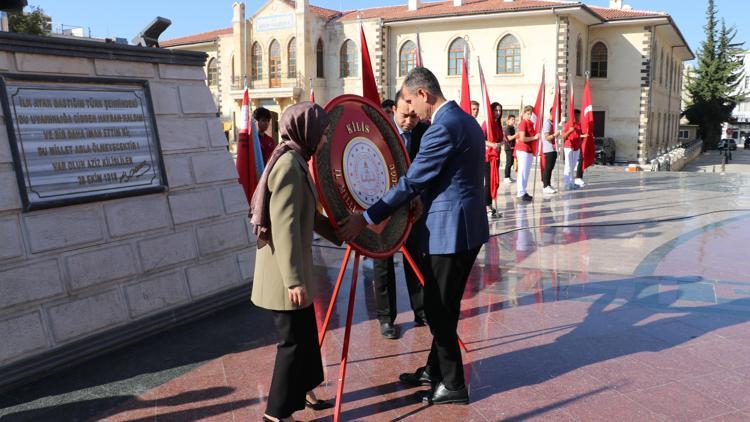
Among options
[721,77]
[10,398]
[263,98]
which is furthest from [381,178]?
[721,77]

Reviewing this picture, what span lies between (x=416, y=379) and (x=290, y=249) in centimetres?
147

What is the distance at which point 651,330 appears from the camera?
4957 mm

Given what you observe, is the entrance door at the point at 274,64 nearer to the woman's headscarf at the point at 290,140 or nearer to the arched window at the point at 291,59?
the arched window at the point at 291,59

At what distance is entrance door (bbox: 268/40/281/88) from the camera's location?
37.5 m

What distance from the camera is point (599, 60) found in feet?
109

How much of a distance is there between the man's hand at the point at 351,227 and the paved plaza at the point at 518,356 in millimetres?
1055

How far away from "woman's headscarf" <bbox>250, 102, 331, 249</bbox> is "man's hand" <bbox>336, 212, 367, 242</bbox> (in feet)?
1.39

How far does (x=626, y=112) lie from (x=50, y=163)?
32734 millimetres

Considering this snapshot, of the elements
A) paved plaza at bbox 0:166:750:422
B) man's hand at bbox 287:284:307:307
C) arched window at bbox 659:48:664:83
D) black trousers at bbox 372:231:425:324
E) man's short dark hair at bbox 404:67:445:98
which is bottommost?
paved plaza at bbox 0:166:750:422

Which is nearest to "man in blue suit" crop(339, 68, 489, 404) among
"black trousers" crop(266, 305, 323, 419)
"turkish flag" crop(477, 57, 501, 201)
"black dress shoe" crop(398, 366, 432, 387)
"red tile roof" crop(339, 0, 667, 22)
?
"black dress shoe" crop(398, 366, 432, 387)

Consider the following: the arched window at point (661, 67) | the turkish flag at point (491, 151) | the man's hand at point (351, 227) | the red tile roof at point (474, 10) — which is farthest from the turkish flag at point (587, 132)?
the arched window at point (661, 67)

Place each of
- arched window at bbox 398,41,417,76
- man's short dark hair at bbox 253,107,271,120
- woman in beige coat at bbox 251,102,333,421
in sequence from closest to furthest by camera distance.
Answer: woman in beige coat at bbox 251,102,333,421 < man's short dark hair at bbox 253,107,271,120 < arched window at bbox 398,41,417,76

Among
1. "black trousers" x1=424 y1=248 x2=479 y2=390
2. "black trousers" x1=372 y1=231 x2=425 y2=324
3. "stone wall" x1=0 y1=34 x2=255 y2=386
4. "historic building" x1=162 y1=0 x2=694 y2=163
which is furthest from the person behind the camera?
"historic building" x1=162 y1=0 x2=694 y2=163

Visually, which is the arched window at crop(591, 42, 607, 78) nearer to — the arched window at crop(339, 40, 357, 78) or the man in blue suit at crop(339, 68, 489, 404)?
the arched window at crop(339, 40, 357, 78)
